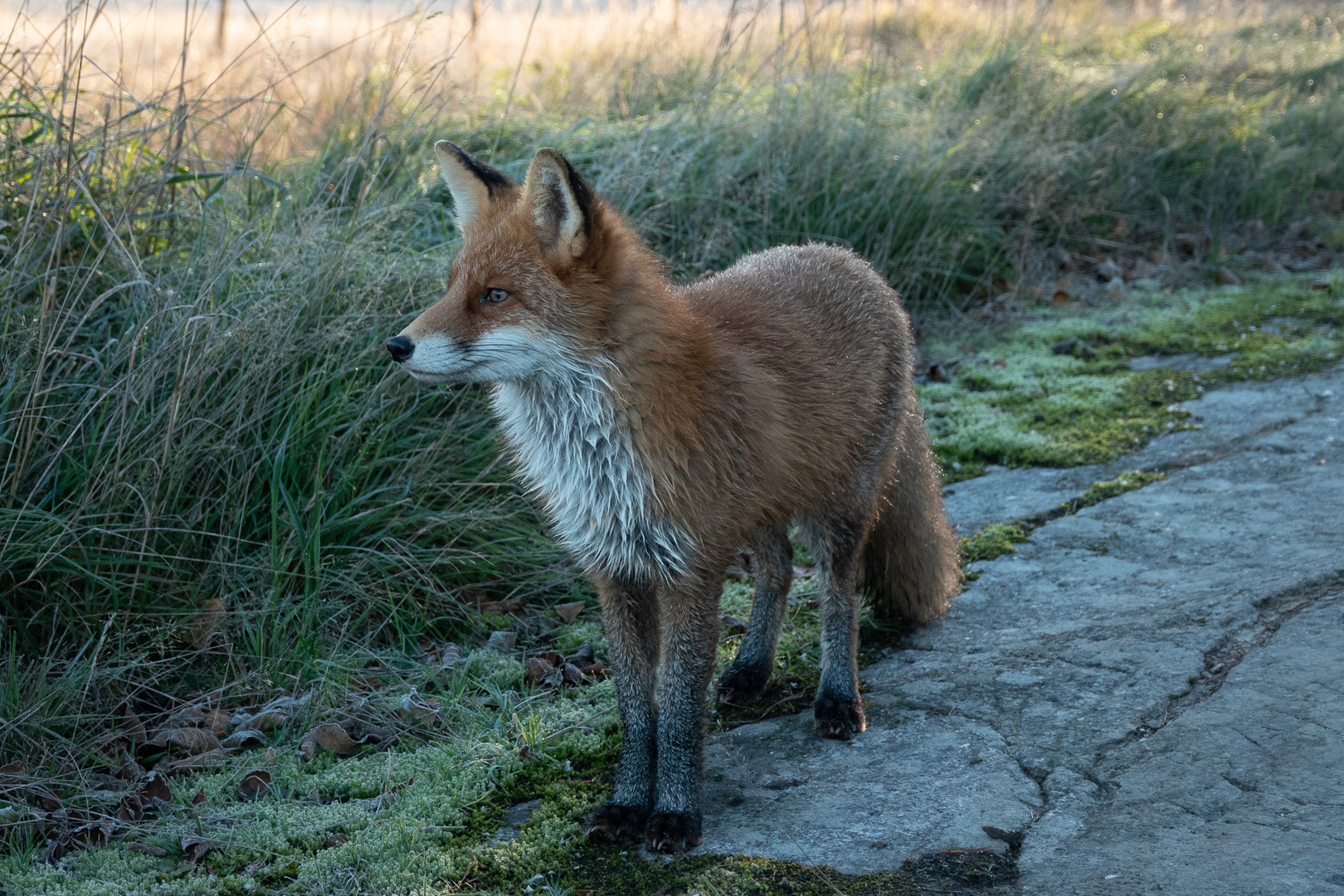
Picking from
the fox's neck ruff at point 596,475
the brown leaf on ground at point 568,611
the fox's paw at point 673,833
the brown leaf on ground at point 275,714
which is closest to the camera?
the fox's paw at point 673,833

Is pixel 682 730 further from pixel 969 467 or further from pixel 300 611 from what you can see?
pixel 969 467

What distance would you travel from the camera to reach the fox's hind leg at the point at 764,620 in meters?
3.67

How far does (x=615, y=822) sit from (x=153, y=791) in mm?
1337

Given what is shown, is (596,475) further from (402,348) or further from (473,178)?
(473,178)

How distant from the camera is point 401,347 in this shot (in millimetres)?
2799

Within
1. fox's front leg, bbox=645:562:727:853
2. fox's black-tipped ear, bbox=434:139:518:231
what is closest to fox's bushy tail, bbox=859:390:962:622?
fox's front leg, bbox=645:562:727:853

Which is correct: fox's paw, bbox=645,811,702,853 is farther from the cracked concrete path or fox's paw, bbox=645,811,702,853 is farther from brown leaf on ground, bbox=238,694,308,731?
brown leaf on ground, bbox=238,694,308,731

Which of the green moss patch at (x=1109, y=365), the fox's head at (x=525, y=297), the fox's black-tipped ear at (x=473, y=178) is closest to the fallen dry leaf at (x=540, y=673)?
the fox's head at (x=525, y=297)

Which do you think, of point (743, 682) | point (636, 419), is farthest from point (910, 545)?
point (636, 419)

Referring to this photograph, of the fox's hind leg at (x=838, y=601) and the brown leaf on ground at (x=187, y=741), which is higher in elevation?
the fox's hind leg at (x=838, y=601)

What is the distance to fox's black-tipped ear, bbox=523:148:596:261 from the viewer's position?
2.80 meters

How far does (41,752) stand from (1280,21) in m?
16.4

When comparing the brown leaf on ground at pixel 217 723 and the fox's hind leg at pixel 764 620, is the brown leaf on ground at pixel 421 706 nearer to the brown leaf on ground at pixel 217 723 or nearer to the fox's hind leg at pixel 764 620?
the brown leaf on ground at pixel 217 723

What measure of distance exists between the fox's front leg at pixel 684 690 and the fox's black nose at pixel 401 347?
939mm
